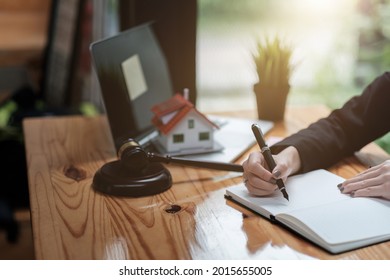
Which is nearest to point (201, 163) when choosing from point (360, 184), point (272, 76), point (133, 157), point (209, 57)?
point (133, 157)

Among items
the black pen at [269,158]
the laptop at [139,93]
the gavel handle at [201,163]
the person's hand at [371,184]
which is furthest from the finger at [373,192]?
the laptop at [139,93]

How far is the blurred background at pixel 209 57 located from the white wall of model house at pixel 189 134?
0.78 m

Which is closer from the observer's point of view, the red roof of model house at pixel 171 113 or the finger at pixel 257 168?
the finger at pixel 257 168

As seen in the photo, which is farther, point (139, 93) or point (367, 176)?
point (139, 93)

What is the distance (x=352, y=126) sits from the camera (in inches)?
58.2

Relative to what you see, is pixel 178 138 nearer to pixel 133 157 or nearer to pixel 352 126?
pixel 133 157

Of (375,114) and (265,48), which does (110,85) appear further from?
(375,114)

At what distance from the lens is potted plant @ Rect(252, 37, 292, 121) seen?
5.67 feet

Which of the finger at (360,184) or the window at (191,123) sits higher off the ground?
the finger at (360,184)

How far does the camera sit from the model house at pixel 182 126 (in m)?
1.47

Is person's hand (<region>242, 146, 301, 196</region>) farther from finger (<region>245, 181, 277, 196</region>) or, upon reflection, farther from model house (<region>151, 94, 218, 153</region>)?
model house (<region>151, 94, 218, 153</region>)

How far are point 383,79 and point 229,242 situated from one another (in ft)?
2.22

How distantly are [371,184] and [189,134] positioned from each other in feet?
1.55

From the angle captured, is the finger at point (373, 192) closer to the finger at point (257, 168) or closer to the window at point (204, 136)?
the finger at point (257, 168)
